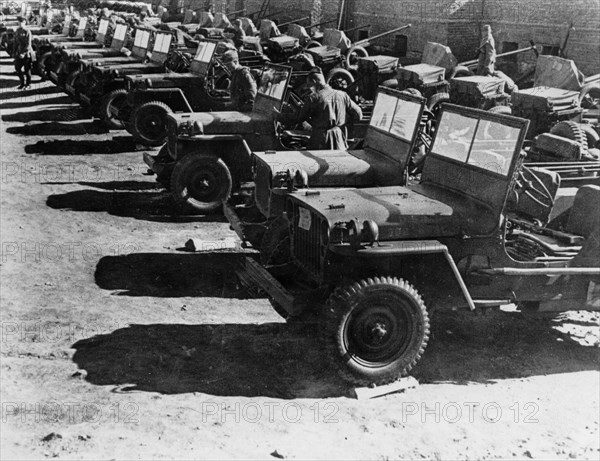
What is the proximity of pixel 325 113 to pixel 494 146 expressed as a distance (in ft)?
9.52

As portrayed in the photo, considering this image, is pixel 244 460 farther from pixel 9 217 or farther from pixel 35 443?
pixel 9 217

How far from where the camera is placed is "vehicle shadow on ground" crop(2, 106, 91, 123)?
14531 millimetres

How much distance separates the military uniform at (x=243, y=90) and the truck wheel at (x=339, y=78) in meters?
4.76

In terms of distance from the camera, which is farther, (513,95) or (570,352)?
(513,95)

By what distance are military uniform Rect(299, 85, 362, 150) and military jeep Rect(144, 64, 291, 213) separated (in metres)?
0.70

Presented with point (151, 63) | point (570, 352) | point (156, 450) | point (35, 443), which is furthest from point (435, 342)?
point (151, 63)

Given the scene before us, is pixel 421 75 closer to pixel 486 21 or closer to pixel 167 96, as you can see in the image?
pixel 167 96

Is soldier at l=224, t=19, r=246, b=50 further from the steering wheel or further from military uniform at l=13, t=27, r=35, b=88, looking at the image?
the steering wheel

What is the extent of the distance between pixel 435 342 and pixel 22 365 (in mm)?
2917

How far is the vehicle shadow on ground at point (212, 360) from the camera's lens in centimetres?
476

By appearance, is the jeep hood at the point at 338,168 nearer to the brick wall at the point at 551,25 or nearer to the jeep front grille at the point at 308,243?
the jeep front grille at the point at 308,243

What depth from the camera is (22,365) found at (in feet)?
16.2

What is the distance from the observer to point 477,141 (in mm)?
5227

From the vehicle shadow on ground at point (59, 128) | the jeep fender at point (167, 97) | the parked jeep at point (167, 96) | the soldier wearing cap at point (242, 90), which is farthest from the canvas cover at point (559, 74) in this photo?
the vehicle shadow on ground at point (59, 128)
